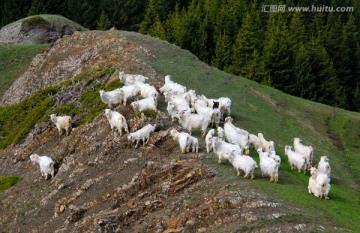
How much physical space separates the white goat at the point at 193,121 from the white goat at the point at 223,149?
2902mm

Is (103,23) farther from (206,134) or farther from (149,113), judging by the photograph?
(206,134)

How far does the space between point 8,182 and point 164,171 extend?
38.2ft

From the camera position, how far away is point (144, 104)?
29469 mm

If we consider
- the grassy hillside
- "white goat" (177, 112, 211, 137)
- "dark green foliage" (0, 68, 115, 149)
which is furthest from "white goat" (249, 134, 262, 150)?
"dark green foliage" (0, 68, 115, 149)

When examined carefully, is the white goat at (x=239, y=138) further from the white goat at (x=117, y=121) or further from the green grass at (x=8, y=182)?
the green grass at (x=8, y=182)

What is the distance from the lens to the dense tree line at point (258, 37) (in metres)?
75.1

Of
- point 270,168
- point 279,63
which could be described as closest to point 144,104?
point 270,168

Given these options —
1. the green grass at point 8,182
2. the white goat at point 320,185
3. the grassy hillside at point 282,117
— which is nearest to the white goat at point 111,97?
the green grass at point 8,182

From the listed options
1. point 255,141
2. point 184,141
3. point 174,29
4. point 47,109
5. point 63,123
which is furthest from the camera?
point 174,29

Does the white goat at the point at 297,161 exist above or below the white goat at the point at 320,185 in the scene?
below

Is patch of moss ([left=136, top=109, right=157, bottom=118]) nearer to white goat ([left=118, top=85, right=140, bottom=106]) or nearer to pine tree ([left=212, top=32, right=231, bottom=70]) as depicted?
white goat ([left=118, top=85, right=140, bottom=106])

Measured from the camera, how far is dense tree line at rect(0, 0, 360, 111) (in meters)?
75.1

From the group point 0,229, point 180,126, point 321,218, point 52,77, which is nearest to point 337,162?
point 180,126

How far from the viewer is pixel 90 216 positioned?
976 inches
